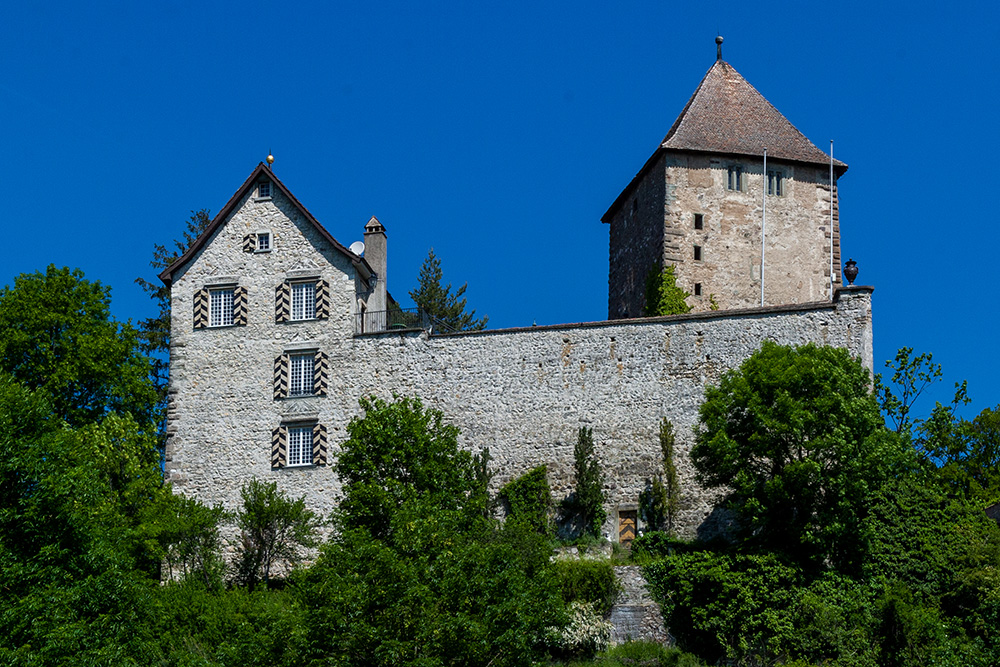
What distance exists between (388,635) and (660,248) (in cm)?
2529

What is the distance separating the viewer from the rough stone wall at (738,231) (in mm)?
55969

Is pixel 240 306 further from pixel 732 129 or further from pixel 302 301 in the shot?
pixel 732 129

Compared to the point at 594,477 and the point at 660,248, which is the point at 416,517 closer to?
the point at 594,477

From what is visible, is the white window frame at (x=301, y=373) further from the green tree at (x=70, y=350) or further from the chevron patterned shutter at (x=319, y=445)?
the green tree at (x=70, y=350)

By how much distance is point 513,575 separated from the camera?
37.0 m

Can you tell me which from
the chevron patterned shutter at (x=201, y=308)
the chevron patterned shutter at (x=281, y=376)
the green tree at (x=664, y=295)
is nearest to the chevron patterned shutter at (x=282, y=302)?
the chevron patterned shutter at (x=281, y=376)

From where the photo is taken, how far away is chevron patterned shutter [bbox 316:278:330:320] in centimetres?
4969

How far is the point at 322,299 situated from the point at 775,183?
1874 cm

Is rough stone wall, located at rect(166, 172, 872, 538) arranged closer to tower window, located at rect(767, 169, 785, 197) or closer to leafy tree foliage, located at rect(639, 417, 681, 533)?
leafy tree foliage, located at rect(639, 417, 681, 533)

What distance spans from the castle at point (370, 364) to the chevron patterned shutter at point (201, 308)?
48 millimetres

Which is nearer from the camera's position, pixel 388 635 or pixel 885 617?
pixel 388 635

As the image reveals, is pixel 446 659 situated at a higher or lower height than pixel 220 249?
lower

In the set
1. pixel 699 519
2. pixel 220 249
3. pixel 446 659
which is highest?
pixel 220 249

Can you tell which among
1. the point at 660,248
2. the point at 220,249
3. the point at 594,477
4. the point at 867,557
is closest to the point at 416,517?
the point at 594,477
